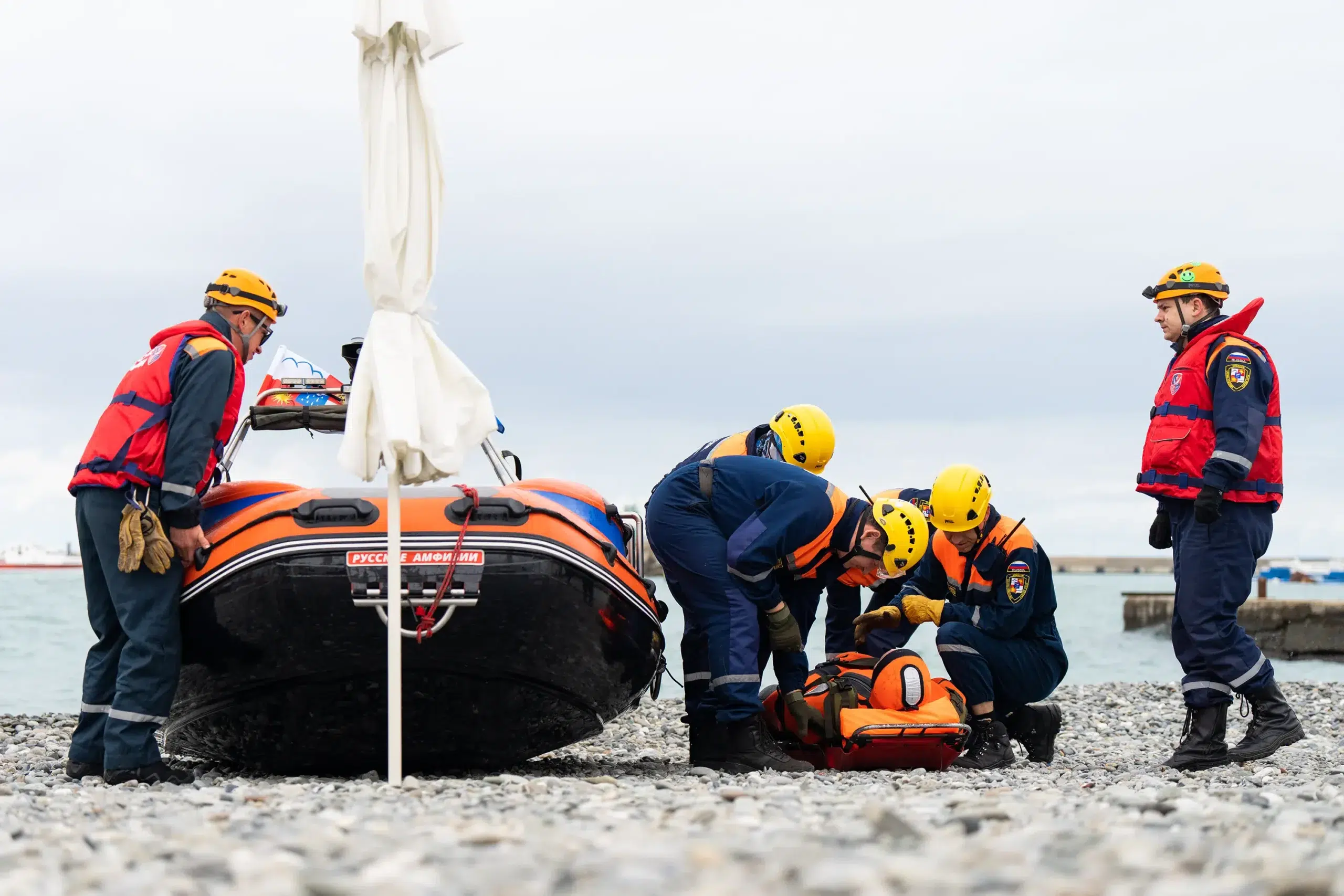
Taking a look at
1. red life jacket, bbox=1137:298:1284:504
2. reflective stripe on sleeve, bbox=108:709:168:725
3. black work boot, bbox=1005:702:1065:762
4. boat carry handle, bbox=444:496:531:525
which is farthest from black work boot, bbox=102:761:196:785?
red life jacket, bbox=1137:298:1284:504

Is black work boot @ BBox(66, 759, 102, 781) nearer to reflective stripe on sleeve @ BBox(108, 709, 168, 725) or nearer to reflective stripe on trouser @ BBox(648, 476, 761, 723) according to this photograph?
reflective stripe on sleeve @ BBox(108, 709, 168, 725)

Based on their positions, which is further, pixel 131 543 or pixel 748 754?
pixel 748 754

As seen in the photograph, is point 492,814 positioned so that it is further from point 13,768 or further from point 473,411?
point 13,768

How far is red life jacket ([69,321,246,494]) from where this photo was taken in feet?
17.3

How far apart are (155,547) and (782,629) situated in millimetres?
2580

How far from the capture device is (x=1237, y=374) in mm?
5914

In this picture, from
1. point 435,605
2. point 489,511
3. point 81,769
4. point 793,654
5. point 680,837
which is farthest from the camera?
point 793,654

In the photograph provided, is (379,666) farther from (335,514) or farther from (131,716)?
(131,716)

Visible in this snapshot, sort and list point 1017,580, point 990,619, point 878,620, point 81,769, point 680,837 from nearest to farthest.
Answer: point 680,837 → point 81,769 → point 1017,580 → point 990,619 → point 878,620

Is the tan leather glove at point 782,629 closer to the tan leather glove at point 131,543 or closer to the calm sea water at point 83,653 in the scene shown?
the tan leather glove at point 131,543

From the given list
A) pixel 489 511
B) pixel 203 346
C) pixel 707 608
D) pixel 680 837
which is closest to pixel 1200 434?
pixel 707 608

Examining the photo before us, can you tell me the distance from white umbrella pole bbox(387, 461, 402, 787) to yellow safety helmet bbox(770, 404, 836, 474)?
8.66 feet

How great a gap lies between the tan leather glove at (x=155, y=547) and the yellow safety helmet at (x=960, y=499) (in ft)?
11.5

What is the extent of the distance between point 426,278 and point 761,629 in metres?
2.33
